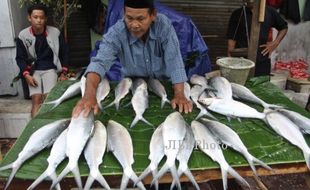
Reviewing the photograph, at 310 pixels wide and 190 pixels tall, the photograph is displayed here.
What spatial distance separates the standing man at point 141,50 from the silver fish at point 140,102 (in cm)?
28

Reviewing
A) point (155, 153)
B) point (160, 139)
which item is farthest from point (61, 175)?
point (160, 139)

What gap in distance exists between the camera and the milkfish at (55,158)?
7.52 ft

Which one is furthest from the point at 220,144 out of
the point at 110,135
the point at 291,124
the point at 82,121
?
the point at 82,121

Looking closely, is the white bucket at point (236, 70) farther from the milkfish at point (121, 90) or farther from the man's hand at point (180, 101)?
the milkfish at point (121, 90)

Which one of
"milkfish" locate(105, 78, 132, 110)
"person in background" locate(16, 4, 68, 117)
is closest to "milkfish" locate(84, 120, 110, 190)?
"milkfish" locate(105, 78, 132, 110)

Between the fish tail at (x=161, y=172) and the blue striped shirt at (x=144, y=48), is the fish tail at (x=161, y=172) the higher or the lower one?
the lower one

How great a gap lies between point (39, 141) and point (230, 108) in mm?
1724

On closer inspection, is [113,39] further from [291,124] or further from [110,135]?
[291,124]

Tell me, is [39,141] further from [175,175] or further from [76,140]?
[175,175]

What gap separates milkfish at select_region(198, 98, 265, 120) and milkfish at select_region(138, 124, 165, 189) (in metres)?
0.70

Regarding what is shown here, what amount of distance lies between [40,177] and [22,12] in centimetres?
440

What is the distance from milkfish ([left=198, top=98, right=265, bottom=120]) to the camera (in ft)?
10.3

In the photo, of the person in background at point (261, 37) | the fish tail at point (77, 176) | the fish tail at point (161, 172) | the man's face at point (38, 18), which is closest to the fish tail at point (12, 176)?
the fish tail at point (77, 176)

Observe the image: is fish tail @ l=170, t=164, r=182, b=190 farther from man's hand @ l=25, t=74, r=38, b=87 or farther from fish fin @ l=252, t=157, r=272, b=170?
man's hand @ l=25, t=74, r=38, b=87
